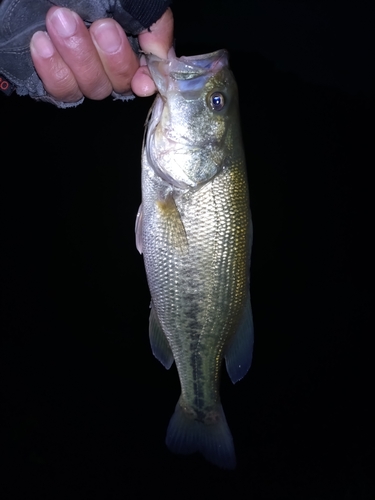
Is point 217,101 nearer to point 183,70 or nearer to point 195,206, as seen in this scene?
point 183,70

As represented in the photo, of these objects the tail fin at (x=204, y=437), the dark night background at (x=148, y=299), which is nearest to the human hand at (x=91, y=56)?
the tail fin at (x=204, y=437)

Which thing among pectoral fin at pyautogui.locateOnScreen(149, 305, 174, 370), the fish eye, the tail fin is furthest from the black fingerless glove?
the tail fin

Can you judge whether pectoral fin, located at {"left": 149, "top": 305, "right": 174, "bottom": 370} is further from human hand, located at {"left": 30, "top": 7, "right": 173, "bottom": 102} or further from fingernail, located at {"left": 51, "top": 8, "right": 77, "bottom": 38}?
fingernail, located at {"left": 51, "top": 8, "right": 77, "bottom": 38}

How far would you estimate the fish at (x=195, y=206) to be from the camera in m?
1.24

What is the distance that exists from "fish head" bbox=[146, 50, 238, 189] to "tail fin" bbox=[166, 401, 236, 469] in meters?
0.94

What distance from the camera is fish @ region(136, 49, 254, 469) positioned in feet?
4.06

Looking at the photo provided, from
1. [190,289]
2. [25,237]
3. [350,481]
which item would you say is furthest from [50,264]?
[350,481]

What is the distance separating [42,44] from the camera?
1190mm

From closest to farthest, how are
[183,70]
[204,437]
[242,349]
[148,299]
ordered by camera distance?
[183,70]
[242,349]
[204,437]
[148,299]

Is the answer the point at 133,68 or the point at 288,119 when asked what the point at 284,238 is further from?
the point at 133,68

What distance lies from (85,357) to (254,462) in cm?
209

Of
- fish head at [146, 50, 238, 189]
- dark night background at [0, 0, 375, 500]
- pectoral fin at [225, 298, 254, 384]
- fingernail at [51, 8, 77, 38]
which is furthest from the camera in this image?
dark night background at [0, 0, 375, 500]

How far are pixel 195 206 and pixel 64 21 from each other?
66cm

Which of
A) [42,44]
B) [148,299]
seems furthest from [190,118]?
[148,299]
